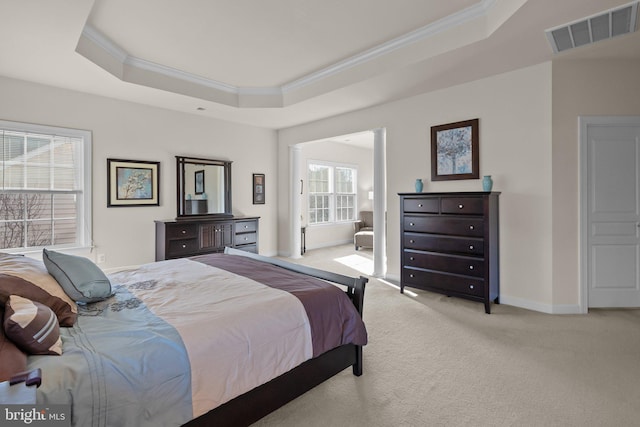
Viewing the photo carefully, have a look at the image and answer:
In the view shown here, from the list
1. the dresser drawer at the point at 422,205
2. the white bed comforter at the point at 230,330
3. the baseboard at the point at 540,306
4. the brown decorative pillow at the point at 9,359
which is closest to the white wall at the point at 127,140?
the white bed comforter at the point at 230,330

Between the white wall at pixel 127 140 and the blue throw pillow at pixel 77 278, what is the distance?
282cm

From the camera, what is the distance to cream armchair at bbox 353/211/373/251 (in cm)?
730

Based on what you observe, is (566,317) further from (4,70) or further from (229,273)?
(4,70)

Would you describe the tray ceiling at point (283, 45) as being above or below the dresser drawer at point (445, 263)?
above

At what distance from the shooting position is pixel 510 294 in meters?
3.71

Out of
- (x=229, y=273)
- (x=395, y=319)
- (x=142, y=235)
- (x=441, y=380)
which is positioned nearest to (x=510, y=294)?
(x=395, y=319)

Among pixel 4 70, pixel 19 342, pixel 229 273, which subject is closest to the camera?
pixel 19 342

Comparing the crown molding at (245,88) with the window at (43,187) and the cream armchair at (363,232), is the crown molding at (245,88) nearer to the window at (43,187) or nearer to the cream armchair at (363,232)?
the window at (43,187)

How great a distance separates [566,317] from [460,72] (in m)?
2.85

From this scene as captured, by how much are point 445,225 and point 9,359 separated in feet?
12.1

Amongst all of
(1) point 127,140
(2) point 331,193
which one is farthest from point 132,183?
(2) point 331,193

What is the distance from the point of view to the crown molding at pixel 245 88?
309 cm

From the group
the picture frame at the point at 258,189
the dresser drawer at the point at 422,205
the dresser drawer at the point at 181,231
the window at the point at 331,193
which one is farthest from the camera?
the window at the point at 331,193

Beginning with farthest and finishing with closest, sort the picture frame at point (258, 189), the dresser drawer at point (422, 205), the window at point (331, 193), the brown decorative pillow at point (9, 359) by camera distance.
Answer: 1. the window at point (331, 193)
2. the picture frame at point (258, 189)
3. the dresser drawer at point (422, 205)
4. the brown decorative pillow at point (9, 359)
